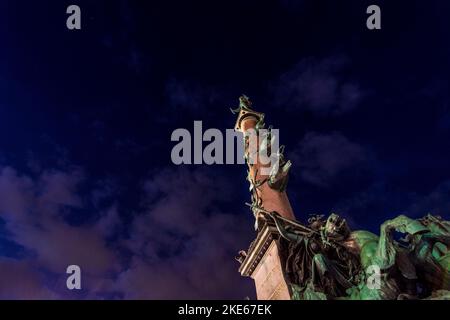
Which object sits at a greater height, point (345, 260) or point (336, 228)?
point (336, 228)

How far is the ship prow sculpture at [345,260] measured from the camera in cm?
1376

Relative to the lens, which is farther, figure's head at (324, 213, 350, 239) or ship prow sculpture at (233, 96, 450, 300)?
figure's head at (324, 213, 350, 239)

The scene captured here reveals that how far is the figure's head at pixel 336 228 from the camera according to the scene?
15797 millimetres

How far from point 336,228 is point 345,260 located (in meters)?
1.26

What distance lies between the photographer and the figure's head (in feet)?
51.8

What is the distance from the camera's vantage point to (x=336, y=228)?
15844 millimetres

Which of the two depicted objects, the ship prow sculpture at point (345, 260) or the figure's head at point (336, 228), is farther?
the figure's head at point (336, 228)

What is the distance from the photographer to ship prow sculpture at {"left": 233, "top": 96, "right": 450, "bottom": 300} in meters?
13.8

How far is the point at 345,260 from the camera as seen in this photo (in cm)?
→ 1531
